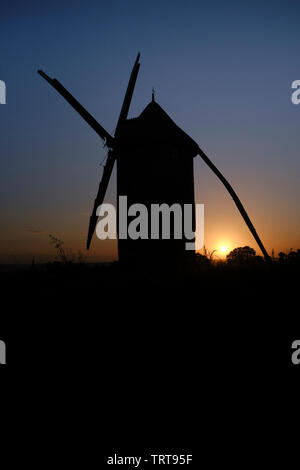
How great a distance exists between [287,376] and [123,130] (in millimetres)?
7801

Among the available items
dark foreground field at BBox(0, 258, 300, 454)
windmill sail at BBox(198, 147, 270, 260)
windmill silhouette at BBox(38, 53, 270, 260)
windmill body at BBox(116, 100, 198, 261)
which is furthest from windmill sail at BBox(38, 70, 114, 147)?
dark foreground field at BBox(0, 258, 300, 454)

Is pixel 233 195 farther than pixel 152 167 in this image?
Yes

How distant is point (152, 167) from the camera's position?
29.4 feet

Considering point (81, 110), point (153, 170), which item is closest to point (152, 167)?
point (153, 170)

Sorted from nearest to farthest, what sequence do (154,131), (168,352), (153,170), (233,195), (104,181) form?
(168,352)
(153,170)
(154,131)
(104,181)
(233,195)

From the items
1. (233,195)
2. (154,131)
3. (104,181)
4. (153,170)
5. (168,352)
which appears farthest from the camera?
(233,195)

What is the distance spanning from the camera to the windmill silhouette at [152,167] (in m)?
8.78

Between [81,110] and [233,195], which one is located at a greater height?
[81,110]

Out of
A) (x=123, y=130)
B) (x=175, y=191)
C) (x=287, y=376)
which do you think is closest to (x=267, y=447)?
(x=287, y=376)

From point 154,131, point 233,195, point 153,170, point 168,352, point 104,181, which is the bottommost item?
Answer: point 168,352

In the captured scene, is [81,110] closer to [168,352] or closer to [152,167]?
[152,167]

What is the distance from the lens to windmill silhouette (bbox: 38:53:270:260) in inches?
346

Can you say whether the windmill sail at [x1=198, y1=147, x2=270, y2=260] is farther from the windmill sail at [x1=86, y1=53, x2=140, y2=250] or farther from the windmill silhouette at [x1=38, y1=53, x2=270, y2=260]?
the windmill sail at [x1=86, y1=53, x2=140, y2=250]

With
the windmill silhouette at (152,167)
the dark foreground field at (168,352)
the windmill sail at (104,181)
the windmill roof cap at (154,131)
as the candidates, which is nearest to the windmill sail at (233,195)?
the windmill silhouette at (152,167)
